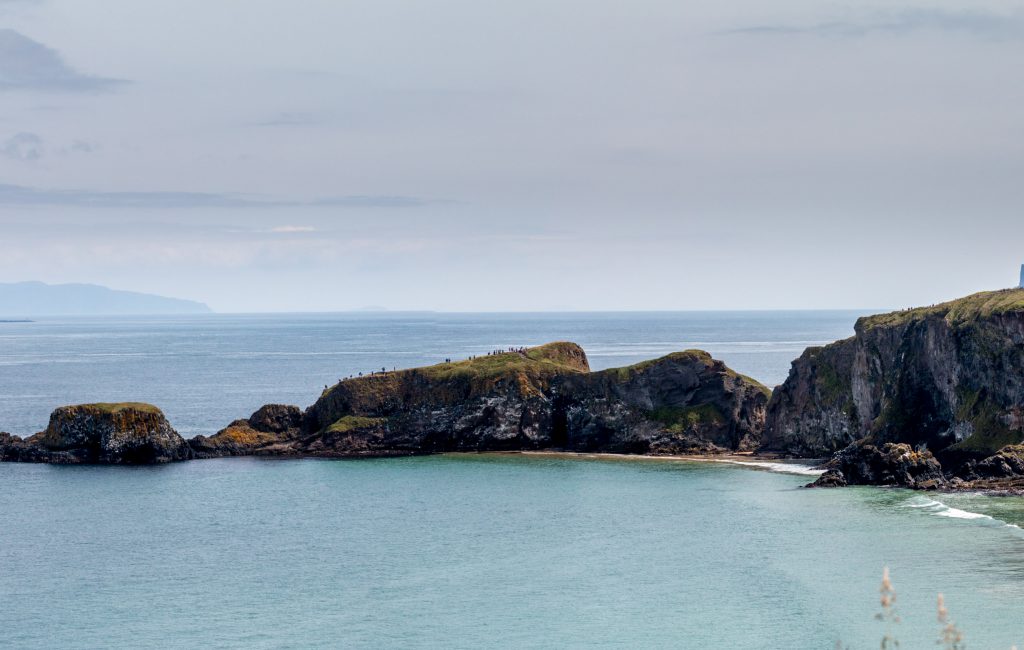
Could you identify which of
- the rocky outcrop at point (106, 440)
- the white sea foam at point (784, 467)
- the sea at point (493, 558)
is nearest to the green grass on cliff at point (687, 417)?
the white sea foam at point (784, 467)

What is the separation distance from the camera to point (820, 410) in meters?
115

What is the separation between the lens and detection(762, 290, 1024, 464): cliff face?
325ft

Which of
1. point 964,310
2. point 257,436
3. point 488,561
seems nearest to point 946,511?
point 964,310

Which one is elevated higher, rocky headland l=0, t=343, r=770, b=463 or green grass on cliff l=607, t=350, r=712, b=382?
green grass on cliff l=607, t=350, r=712, b=382

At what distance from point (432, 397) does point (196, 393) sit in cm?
7580

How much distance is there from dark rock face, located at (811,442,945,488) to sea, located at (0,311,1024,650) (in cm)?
238

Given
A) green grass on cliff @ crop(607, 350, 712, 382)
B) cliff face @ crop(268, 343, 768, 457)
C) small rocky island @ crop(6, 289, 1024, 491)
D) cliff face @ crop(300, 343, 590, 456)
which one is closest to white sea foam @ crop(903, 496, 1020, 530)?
small rocky island @ crop(6, 289, 1024, 491)

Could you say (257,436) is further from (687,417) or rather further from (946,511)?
(946,511)

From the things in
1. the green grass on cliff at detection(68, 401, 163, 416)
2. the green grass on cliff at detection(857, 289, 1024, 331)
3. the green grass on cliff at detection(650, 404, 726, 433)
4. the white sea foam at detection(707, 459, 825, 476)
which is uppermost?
the green grass on cliff at detection(857, 289, 1024, 331)

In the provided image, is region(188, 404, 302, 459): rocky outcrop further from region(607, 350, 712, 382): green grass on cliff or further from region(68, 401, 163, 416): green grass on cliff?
region(607, 350, 712, 382): green grass on cliff

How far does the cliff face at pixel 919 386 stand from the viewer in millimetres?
99000

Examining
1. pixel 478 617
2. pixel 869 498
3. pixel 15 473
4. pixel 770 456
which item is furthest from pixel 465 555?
pixel 15 473

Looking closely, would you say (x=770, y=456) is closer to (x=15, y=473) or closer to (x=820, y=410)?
(x=820, y=410)

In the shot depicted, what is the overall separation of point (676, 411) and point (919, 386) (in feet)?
84.8
